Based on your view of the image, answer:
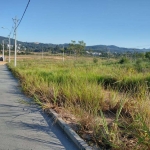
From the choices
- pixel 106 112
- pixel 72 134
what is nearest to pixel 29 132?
pixel 72 134

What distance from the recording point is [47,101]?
7059 millimetres

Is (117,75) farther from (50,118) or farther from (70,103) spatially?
(50,118)

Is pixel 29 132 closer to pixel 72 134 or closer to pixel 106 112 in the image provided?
pixel 72 134

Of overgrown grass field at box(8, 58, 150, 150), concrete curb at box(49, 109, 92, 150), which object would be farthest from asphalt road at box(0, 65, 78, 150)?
overgrown grass field at box(8, 58, 150, 150)

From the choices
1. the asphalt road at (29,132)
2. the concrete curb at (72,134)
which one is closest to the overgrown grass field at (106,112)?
the concrete curb at (72,134)

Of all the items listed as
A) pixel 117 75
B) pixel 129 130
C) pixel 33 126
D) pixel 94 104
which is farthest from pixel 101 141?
pixel 117 75

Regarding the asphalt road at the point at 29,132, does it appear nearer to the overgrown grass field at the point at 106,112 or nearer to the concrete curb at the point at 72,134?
the concrete curb at the point at 72,134

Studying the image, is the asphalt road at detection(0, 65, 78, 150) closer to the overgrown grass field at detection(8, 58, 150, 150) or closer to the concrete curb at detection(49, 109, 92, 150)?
the concrete curb at detection(49, 109, 92, 150)

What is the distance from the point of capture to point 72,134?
14.1 feet

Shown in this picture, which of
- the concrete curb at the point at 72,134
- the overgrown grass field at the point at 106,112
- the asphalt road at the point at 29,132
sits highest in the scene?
the overgrown grass field at the point at 106,112

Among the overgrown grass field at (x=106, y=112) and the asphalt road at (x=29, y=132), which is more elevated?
the overgrown grass field at (x=106, y=112)

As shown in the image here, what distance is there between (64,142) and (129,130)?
1.25 meters

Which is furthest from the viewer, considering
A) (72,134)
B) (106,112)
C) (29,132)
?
(106,112)

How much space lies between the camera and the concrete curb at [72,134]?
12.4 ft
